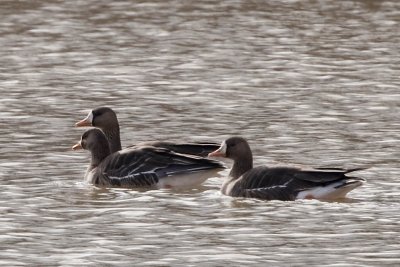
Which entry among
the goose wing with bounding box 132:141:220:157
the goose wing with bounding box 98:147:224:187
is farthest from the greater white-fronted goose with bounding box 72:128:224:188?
the goose wing with bounding box 132:141:220:157

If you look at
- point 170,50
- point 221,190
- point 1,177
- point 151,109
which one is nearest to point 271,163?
point 221,190

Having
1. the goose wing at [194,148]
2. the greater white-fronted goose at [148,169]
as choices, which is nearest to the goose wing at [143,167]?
the greater white-fronted goose at [148,169]

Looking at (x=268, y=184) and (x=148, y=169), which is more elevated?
(x=268, y=184)

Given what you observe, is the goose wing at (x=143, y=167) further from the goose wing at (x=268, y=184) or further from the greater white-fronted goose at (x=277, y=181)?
the goose wing at (x=268, y=184)

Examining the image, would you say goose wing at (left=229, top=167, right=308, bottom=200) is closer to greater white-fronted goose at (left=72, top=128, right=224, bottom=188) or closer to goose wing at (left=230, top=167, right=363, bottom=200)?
goose wing at (left=230, top=167, right=363, bottom=200)

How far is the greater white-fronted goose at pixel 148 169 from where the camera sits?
18.3 meters

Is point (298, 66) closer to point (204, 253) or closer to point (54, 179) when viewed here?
point (54, 179)

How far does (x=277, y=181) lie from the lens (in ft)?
57.9

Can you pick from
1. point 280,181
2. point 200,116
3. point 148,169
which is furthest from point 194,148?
point 200,116

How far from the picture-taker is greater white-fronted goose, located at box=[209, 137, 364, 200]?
1723 centimetres

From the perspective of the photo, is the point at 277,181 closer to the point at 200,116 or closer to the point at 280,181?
the point at 280,181

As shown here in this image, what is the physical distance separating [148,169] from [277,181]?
1.83 m

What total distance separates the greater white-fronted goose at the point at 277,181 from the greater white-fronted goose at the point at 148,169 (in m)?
0.26

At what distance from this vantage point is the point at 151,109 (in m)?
23.8
